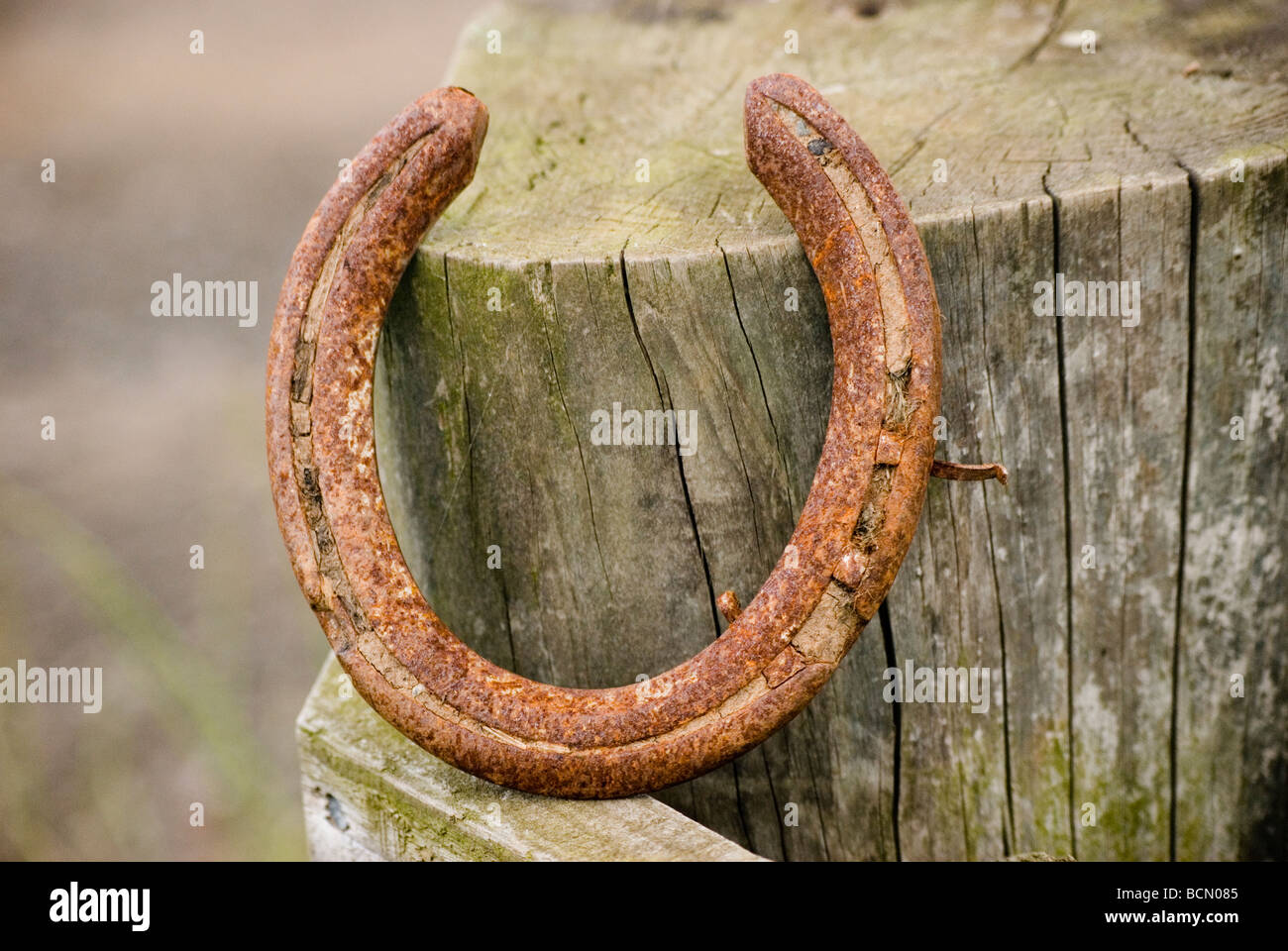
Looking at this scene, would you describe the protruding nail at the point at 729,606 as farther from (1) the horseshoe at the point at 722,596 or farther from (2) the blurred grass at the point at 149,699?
(2) the blurred grass at the point at 149,699

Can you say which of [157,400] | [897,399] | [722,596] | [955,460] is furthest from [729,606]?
[157,400]

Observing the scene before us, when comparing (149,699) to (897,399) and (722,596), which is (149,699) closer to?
(722,596)

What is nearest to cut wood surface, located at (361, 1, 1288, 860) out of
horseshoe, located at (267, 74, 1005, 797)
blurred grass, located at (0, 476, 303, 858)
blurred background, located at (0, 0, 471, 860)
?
horseshoe, located at (267, 74, 1005, 797)

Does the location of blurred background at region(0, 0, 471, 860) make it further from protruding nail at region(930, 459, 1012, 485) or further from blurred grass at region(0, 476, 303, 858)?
protruding nail at region(930, 459, 1012, 485)

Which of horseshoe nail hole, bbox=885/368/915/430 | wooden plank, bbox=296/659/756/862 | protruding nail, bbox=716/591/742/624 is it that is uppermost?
horseshoe nail hole, bbox=885/368/915/430

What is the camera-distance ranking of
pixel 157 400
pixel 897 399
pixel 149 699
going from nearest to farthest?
pixel 897 399 → pixel 149 699 → pixel 157 400
